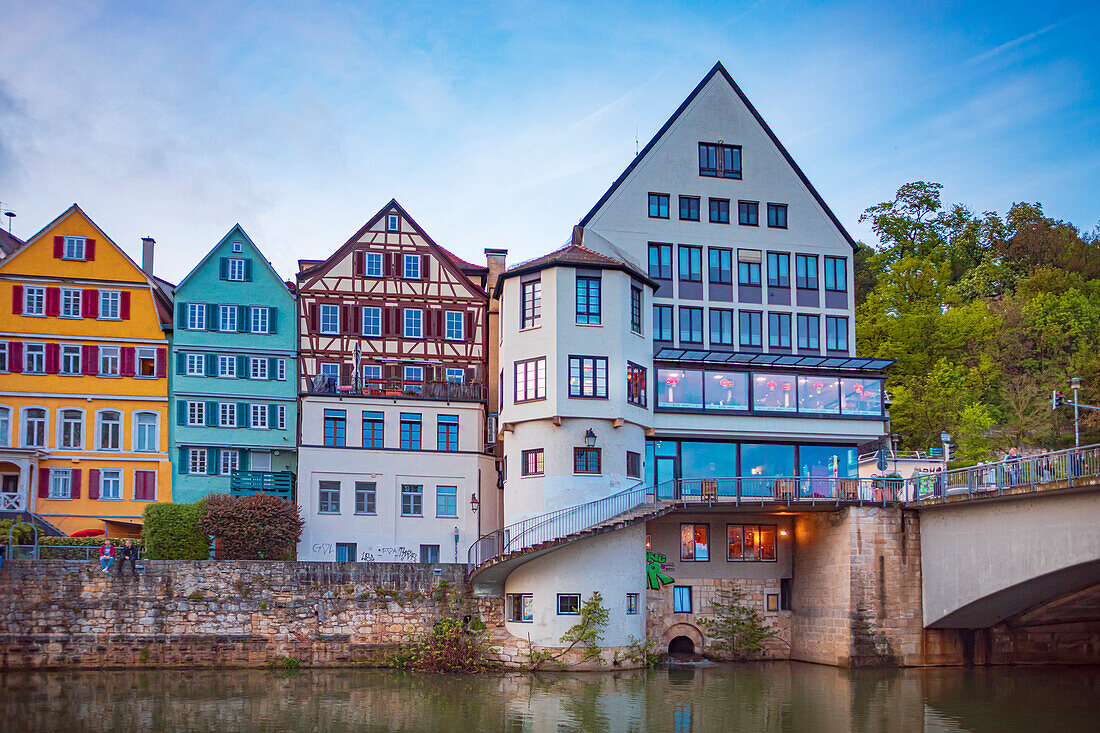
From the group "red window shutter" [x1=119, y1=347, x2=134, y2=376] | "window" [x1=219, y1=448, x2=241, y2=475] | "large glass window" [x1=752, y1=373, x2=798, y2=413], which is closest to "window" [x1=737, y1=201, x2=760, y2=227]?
"large glass window" [x1=752, y1=373, x2=798, y2=413]

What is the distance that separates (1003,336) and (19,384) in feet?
155

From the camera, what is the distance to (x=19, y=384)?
152 feet

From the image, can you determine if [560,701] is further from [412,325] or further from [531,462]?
[412,325]

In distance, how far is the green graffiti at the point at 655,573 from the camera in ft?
137

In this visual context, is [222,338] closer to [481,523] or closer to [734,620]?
[481,523]

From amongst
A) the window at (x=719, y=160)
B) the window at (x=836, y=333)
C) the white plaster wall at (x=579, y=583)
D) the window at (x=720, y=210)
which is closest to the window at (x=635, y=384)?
the white plaster wall at (x=579, y=583)

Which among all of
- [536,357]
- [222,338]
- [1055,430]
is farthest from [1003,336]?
[222,338]

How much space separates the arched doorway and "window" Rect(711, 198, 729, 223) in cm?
1696

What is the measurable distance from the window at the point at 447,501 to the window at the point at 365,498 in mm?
2488

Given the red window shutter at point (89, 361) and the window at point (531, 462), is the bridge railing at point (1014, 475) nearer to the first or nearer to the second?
the window at point (531, 462)

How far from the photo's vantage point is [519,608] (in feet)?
127

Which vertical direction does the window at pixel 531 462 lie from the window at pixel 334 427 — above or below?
below

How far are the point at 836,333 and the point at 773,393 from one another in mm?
5475

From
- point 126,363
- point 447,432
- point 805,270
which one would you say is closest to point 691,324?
point 805,270
